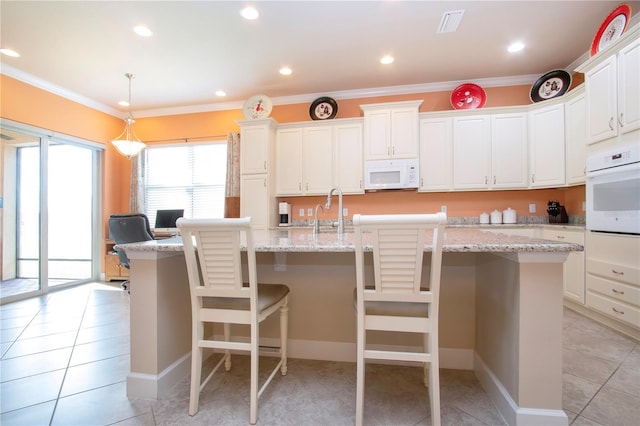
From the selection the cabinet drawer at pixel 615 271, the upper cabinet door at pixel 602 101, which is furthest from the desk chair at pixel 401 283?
the upper cabinet door at pixel 602 101

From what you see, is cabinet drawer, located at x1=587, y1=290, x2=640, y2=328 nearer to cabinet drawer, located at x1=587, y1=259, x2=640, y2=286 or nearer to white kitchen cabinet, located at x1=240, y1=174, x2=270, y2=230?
cabinet drawer, located at x1=587, y1=259, x2=640, y2=286

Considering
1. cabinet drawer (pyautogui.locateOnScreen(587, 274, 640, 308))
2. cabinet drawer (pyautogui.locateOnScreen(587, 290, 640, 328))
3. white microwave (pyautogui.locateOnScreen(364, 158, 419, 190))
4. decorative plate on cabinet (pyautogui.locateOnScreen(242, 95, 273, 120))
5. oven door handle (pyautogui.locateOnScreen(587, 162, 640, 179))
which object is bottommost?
cabinet drawer (pyautogui.locateOnScreen(587, 290, 640, 328))

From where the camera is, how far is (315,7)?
8.02 feet

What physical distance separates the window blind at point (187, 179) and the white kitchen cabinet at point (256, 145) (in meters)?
0.73

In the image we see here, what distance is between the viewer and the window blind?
461cm

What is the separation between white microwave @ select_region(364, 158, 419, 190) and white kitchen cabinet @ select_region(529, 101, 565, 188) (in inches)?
57.2

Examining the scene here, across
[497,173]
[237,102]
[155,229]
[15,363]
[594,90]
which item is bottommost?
[15,363]

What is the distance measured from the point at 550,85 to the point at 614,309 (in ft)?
9.13

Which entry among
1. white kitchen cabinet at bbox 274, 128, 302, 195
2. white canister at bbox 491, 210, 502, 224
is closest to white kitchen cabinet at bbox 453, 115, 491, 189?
white canister at bbox 491, 210, 502, 224

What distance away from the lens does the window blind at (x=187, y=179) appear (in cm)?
461

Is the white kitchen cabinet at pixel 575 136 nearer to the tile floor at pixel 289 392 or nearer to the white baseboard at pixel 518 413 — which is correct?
the tile floor at pixel 289 392

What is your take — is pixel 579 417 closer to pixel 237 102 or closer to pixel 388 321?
pixel 388 321

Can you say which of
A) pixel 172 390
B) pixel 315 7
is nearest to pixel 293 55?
pixel 315 7

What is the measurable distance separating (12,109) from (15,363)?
3.24 m
